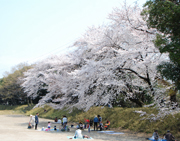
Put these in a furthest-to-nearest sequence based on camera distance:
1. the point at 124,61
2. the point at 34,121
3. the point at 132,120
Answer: the point at 34,121
the point at 132,120
the point at 124,61

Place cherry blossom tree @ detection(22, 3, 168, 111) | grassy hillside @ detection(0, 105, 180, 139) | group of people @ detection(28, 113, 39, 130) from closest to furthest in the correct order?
1. grassy hillside @ detection(0, 105, 180, 139)
2. cherry blossom tree @ detection(22, 3, 168, 111)
3. group of people @ detection(28, 113, 39, 130)

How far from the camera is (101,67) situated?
53.0 ft

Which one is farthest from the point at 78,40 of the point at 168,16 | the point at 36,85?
the point at 168,16

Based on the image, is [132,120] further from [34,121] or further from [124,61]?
[34,121]

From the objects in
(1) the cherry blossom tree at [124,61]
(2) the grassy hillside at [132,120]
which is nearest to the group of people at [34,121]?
(1) the cherry blossom tree at [124,61]

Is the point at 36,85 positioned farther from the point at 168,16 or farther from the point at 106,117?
the point at 168,16

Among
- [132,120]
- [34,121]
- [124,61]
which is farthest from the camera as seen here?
[34,121]

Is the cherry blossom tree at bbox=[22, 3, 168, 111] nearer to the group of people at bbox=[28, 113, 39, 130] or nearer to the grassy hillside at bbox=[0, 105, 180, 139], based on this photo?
the grassy hillside at bbox=[0, 105, 180, 139]

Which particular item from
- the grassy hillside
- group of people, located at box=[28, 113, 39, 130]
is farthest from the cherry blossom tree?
group of people, located at box=[28, 113, 39, 130]

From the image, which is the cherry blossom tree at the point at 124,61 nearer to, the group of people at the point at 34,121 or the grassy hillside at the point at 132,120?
the grassy hillside at the point at 132,120

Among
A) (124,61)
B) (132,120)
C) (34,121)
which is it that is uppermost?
(124,61)

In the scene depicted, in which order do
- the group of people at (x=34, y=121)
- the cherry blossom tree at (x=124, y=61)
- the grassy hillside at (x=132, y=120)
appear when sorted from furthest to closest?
1. the group of people at (x=34, y=121)
2. the cherry blossom tree at (x=124, y=61)
3. the grassy hillside at (x=132, y=120)

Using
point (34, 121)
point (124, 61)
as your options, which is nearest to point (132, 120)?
point (124, 61)

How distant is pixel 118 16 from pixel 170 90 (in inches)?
275
